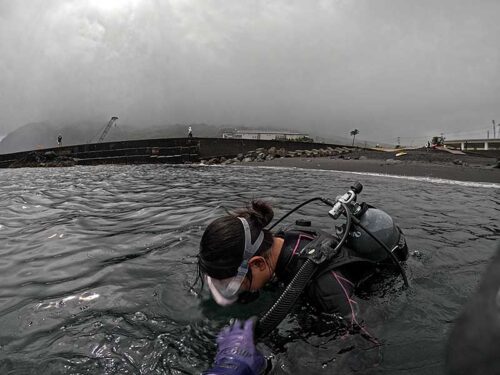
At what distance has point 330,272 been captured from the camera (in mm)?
3117

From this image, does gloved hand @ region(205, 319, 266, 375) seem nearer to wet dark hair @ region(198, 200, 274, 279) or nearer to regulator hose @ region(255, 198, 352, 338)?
regulator hose @ region(255, 198, 352, 338)

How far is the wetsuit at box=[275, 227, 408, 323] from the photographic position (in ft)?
9.92

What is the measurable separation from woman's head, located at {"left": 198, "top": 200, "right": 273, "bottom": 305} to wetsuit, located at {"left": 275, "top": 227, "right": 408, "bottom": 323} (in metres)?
0.28

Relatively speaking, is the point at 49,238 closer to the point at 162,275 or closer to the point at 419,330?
the point at 162,275

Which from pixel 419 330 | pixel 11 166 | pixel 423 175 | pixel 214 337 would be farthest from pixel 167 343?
pixel 11 166

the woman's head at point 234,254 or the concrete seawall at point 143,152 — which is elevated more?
the concrete seawall at point 143,152

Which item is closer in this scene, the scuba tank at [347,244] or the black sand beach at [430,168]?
the scuba tank at [347,244]

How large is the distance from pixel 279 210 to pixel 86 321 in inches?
226

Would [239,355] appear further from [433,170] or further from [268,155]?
[268,155]

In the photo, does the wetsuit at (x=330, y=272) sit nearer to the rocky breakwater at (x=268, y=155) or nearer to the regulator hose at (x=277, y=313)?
Answer: the regulator hose at (x=277, y=313)

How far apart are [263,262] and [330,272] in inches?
23.3

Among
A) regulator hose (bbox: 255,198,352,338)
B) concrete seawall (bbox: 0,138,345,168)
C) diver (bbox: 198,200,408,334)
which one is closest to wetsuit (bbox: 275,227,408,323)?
diver (bbox: 198,200,408,334)

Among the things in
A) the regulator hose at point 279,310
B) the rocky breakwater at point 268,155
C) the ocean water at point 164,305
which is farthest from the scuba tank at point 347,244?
the rocky breakwater at point 268,155

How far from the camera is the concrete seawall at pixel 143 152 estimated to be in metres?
35.5
